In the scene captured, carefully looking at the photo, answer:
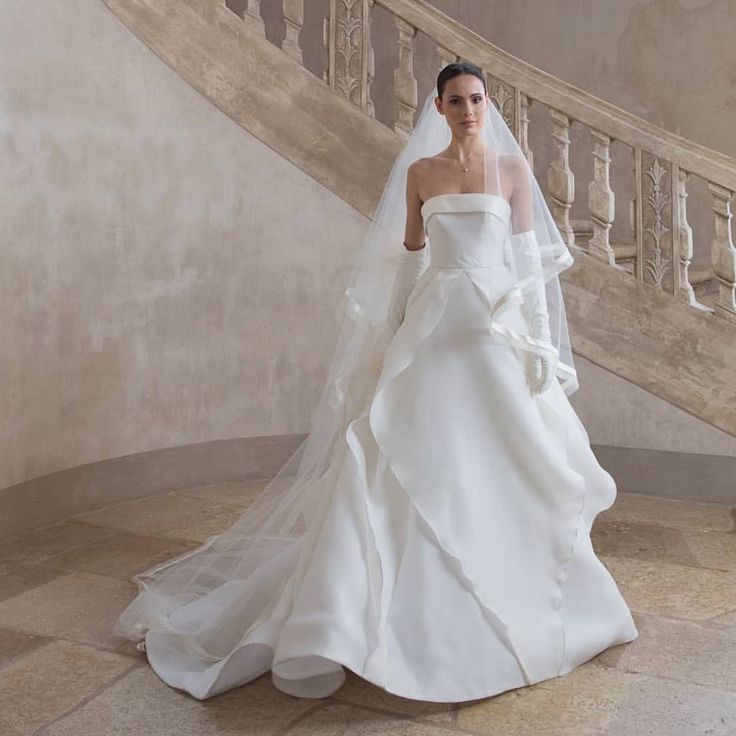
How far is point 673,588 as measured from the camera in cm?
391

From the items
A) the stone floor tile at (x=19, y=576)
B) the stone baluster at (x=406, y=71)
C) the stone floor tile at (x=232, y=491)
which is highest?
the stone baluster at (x=406, y=71)

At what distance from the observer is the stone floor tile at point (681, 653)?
310cm

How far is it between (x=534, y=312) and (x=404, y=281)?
0.45 metres

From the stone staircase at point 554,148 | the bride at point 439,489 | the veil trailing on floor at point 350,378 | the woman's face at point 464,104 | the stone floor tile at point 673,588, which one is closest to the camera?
the bride at point 439,489

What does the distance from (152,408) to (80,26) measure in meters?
1.91

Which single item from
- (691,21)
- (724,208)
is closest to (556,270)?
(724,208)

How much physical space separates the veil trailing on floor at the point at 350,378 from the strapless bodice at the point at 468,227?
47 mm

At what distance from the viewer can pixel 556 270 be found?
3.23 metres

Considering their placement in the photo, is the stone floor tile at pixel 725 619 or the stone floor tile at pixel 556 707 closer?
the stone floor tile at pixel 556 707

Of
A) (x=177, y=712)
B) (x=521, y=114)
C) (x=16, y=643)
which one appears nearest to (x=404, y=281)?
(x=177, y=712)

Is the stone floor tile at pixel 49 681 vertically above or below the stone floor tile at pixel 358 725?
below

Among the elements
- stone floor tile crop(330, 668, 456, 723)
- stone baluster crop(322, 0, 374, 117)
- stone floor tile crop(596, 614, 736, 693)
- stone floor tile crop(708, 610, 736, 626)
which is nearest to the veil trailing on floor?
stone floor tile crop(330, 668, 456, 723)

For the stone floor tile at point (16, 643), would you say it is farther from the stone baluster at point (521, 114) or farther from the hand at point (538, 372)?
the stone baluster at point (521, 114)

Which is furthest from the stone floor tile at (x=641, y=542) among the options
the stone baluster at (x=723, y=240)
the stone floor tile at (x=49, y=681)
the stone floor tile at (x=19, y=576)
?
the stone floor tile at (x=19, y=576)
